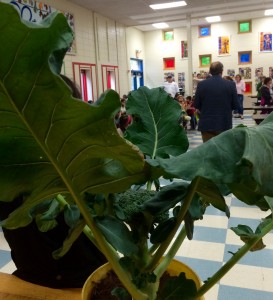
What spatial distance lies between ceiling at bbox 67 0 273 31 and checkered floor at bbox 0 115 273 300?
6.34m

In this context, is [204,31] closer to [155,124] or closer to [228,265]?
[155,124]

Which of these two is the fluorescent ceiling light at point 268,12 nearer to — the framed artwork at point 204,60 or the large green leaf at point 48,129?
Answer: the framed artwork at point 204,60

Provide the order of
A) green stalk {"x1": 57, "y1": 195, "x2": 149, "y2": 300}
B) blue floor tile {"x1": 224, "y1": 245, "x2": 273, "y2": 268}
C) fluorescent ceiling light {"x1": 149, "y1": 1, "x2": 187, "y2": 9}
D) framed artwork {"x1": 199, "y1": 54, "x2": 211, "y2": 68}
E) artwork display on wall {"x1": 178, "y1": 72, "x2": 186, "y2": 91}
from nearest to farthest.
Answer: green stalk {"x1": 57, "y1": 195, "x2": 149, "y2": 300}
blue floor tile {"x1": 224, "y1": 245, "x2": 273, "y2": 268}
fluorescent ceiling light {"x1": 149, "y1": 1, "x2": 187, "y2": 9}
framed artwork {"x1": 199, "y1": 54, "x2": 211, "y2": 68}
artwork display on wall {"x1": 178, "y1": 72, "x2": 186, "y2": 91}

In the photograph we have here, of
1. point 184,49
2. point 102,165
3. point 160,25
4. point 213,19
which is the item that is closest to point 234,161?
point 102,165

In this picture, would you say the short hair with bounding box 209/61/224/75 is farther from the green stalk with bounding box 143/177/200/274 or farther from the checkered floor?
the green stalk with bounding box 143/177/200/274

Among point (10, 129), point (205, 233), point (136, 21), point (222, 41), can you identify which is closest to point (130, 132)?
point (10, 129)

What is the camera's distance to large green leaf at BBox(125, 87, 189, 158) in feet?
2.19

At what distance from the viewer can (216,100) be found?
13.6ft

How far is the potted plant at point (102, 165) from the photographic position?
0.33 metres

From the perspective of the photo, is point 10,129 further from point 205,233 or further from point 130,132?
point 205,233

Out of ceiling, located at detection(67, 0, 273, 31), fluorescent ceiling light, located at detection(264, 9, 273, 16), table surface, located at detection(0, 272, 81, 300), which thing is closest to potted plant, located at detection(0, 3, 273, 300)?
table surface, located at detection(0, 272, 81, 300)

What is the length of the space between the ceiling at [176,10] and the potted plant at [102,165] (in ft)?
26.4

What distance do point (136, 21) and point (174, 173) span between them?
10775 mm

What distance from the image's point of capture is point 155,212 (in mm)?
497
